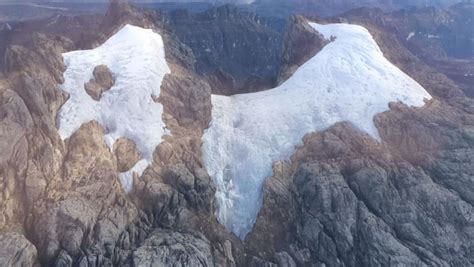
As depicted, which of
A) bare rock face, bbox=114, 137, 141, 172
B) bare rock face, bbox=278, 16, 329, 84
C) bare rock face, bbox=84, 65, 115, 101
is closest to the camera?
bare rock face, bbox=114, 137, 141, 172

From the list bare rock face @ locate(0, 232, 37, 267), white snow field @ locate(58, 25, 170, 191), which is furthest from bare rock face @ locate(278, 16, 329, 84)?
bare rock face @ locate(0, 232, 37, 267)

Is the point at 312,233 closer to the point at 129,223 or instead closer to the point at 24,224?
the point at 129,223

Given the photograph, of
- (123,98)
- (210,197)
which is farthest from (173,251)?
(123,98)

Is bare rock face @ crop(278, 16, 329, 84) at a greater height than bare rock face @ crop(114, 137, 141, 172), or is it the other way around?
bare rock face @ crop(114, 137, 141, 172)

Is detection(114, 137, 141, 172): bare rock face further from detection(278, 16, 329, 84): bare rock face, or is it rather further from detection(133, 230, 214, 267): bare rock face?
detection(278, 16, 329, 84): bare rock face

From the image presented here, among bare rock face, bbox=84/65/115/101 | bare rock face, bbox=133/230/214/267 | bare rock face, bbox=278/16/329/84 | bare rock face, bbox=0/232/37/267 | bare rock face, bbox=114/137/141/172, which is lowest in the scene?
bare rock face, bbox=278/16/329/84

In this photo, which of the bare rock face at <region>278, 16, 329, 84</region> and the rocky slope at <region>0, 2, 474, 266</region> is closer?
the rocky slope at <region>0, 2, 474, 266</region>
